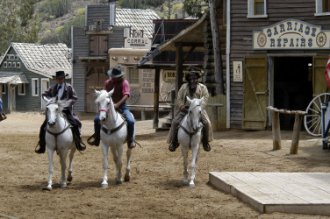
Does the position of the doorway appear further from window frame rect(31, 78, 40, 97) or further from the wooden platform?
window frame rect(31, 78, 40, 97)

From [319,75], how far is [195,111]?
11.9 meters

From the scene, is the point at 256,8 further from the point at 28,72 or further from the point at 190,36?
the point at 28,72

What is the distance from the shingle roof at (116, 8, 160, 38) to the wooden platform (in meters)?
43.1

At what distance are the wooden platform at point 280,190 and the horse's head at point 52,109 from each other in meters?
2.86

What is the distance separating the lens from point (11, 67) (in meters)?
64.3

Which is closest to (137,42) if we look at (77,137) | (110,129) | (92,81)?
(92,81)

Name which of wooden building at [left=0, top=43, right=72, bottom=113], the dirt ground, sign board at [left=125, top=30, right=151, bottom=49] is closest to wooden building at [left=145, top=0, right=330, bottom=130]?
the dirt ground

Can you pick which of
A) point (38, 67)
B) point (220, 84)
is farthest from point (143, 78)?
point (220, 84)

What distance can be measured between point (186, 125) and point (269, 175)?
167 cm

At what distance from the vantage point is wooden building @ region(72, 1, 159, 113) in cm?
5522

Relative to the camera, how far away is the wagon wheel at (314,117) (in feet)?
76.4

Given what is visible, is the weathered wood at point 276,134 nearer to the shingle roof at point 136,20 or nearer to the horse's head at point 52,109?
the horse's head at point 52,109

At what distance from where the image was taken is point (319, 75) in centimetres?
2600

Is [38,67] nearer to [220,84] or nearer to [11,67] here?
[11,67]
